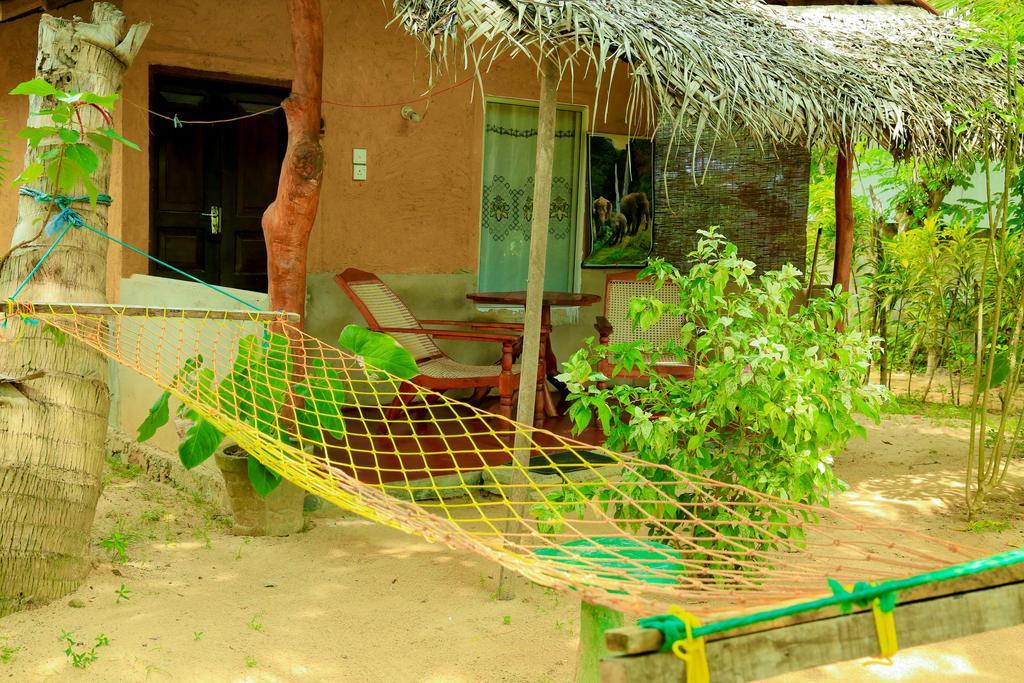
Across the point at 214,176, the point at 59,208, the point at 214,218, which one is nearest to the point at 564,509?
the point at 59,208

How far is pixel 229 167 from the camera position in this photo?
205 inches

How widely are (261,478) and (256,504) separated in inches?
9.9

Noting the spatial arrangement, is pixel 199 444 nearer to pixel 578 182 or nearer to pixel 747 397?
pixel 747 397

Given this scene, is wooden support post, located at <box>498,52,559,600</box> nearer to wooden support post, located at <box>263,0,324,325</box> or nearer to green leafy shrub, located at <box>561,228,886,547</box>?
green leafy shrub, located at <box>561,228,886,547</box>

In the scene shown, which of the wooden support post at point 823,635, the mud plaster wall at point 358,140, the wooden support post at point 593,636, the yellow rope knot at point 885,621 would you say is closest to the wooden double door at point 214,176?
the mud plaster wall at point 358,140

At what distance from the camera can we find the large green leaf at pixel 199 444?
3549 millimetres

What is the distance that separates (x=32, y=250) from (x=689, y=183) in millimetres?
3833

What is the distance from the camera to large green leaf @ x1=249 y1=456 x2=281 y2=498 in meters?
3.64

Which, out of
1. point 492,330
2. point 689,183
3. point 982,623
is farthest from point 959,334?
point 982,623

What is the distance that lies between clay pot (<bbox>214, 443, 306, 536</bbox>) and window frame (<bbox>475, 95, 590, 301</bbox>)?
221cm

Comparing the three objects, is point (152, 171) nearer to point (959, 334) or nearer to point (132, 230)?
point (132, 230)

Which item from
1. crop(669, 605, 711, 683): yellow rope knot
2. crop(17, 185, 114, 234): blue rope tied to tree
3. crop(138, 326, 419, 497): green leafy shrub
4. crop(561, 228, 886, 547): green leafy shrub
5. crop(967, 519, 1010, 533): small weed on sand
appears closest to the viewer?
crop(669, 605, 711, 683): yellow rope knot

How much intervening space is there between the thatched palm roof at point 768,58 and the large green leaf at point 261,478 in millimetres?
1720

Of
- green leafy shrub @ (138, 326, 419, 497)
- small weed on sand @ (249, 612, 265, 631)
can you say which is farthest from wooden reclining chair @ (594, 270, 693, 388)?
small weed on sand @ (249, 612, 265, 631)
